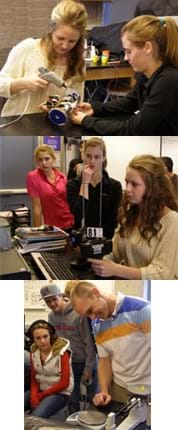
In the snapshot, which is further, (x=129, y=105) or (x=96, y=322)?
(x=96, y=322)

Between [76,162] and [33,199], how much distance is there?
0.16 m

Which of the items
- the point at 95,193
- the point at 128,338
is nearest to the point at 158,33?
the point at 95,193

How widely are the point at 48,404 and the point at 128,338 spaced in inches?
12.1

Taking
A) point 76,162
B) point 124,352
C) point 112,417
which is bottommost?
point 112,417

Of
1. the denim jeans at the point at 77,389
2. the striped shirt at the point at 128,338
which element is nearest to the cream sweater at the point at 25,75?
the striped shirt at the point at 128,338

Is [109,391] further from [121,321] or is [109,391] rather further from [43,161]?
[43,161]

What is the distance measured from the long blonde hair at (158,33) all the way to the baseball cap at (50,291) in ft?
2.33

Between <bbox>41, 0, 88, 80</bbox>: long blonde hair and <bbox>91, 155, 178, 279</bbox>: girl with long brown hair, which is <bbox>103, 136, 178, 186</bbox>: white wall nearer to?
<bbox>91, 155, 178, 279</bbox>: girl with long brown hair

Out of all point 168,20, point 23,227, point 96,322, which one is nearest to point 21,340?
point 96,322

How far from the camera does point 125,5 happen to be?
159 centimetres

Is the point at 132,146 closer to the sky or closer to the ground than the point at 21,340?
closer to the sky

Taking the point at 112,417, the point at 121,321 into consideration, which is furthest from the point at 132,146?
the point at 112,417

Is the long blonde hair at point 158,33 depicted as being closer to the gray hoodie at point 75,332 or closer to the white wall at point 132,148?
the white wall at point 132,148

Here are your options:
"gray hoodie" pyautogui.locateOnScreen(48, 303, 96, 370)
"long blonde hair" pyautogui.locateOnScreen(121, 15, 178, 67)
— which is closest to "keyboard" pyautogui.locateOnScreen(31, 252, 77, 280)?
"gray hoodie" pyautogui.locateOnScreen(48, 303, 96, 370)
